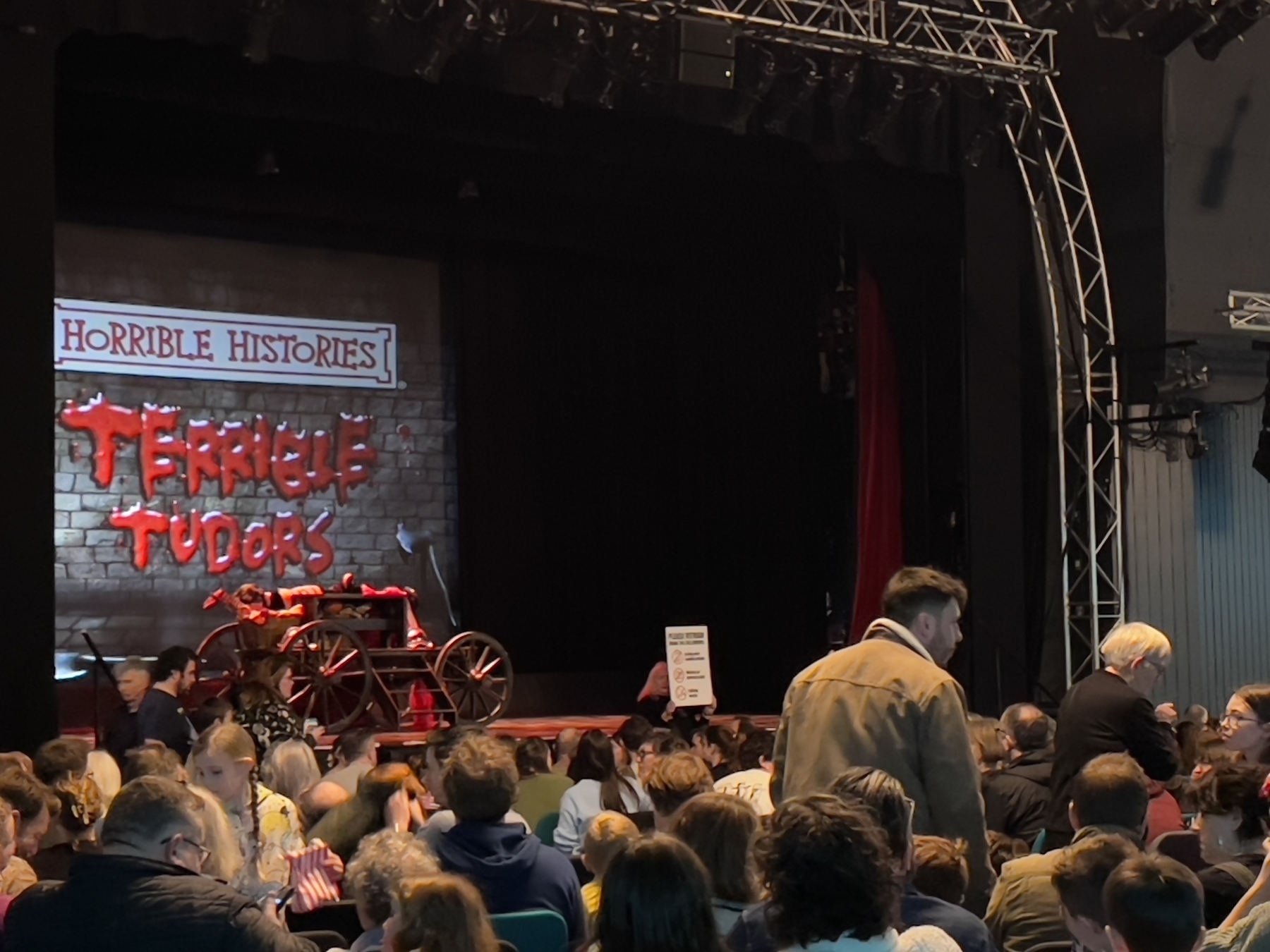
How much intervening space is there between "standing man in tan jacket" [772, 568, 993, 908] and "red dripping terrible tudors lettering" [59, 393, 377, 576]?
27.3 ft

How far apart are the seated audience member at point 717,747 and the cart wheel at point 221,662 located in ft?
8.48

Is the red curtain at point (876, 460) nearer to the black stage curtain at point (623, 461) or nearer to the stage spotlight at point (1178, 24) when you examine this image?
the black stage curtain at point (623, 461)

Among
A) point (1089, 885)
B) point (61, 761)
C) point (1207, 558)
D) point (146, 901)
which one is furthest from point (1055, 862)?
point (1207, 558)

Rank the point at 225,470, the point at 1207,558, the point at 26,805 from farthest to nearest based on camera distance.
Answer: the point at 225,470 < the point at 1207,558 < the point at 26,805

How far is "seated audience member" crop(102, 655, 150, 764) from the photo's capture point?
22.5ft

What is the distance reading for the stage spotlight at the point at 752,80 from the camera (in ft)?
A: 30.0

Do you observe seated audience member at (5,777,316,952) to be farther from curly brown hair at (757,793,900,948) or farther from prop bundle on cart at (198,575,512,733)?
prop bundle on cart at (198,575,512,733)

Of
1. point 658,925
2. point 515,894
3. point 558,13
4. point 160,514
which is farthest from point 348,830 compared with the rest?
point 160,514

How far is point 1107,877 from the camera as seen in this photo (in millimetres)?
2699

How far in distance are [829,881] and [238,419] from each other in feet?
32.8

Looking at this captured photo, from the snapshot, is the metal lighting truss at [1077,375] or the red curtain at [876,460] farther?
the red curtain at [876,460]

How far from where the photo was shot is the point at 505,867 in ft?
11.6

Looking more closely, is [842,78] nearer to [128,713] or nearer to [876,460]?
[876,460]

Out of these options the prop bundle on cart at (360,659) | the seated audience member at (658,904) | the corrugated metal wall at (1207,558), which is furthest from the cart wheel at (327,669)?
the seated audience member at (658,904)
